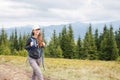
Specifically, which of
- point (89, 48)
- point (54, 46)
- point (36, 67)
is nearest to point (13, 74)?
point (36, 67)

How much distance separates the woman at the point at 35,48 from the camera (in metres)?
13.8

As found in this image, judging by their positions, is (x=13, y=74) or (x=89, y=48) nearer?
(x=13, y=74)

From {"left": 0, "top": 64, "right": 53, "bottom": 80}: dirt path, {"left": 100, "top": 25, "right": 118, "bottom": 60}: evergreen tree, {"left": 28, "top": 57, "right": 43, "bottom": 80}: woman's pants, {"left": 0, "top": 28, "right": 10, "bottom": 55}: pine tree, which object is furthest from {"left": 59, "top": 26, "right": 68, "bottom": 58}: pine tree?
{"left": 28, "top": 57, "right": 43, "bottom": 80}: woman's pants

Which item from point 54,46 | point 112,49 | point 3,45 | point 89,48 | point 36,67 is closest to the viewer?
point 36,67

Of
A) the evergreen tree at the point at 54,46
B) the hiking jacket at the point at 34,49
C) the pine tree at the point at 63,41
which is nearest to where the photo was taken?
the hiking jacket at the point at 34,49

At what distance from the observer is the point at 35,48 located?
14016mm

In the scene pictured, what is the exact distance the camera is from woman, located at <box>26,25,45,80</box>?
13805mm

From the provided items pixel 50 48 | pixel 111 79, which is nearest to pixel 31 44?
pixel 111 79

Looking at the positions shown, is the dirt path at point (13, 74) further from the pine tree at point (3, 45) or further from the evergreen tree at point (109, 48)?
the pine tree at point (3, 45)

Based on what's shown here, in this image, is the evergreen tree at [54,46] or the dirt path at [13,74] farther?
the evergreen tree at [54,46]

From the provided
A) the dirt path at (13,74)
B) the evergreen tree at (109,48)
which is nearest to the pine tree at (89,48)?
the evergreen tree at (109,48)

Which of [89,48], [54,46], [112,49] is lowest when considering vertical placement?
[112,49]

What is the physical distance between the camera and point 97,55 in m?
87.2

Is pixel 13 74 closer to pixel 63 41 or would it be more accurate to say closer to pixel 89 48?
pixel 89 48
